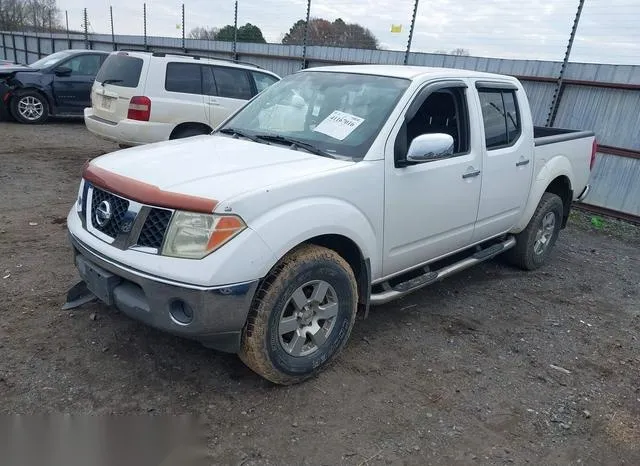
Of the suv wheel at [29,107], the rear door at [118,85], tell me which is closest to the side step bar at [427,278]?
the rear door at [118,85]

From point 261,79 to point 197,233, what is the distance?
6945mm

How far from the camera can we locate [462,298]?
4.65m

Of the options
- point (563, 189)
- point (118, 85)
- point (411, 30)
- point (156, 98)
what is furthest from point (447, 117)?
point (411, 30)

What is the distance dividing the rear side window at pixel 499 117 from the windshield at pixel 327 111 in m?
1.00

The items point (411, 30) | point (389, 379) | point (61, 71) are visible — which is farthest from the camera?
point (61, 71)

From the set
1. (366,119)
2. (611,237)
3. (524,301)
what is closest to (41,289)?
(366,119)

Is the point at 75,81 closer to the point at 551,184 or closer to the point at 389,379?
the point at 551,184

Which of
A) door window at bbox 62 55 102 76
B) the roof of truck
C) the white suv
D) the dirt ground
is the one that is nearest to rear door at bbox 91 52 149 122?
the white suv

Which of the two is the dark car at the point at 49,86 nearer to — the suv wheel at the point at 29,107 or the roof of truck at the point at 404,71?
the suv wheel at the point at 29,107

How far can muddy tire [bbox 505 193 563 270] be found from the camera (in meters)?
5.18

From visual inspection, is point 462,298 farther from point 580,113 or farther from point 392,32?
point 392,32

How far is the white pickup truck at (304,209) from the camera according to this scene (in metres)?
2.60

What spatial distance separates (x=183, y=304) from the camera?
8.52ft

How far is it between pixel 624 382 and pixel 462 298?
1.44m
